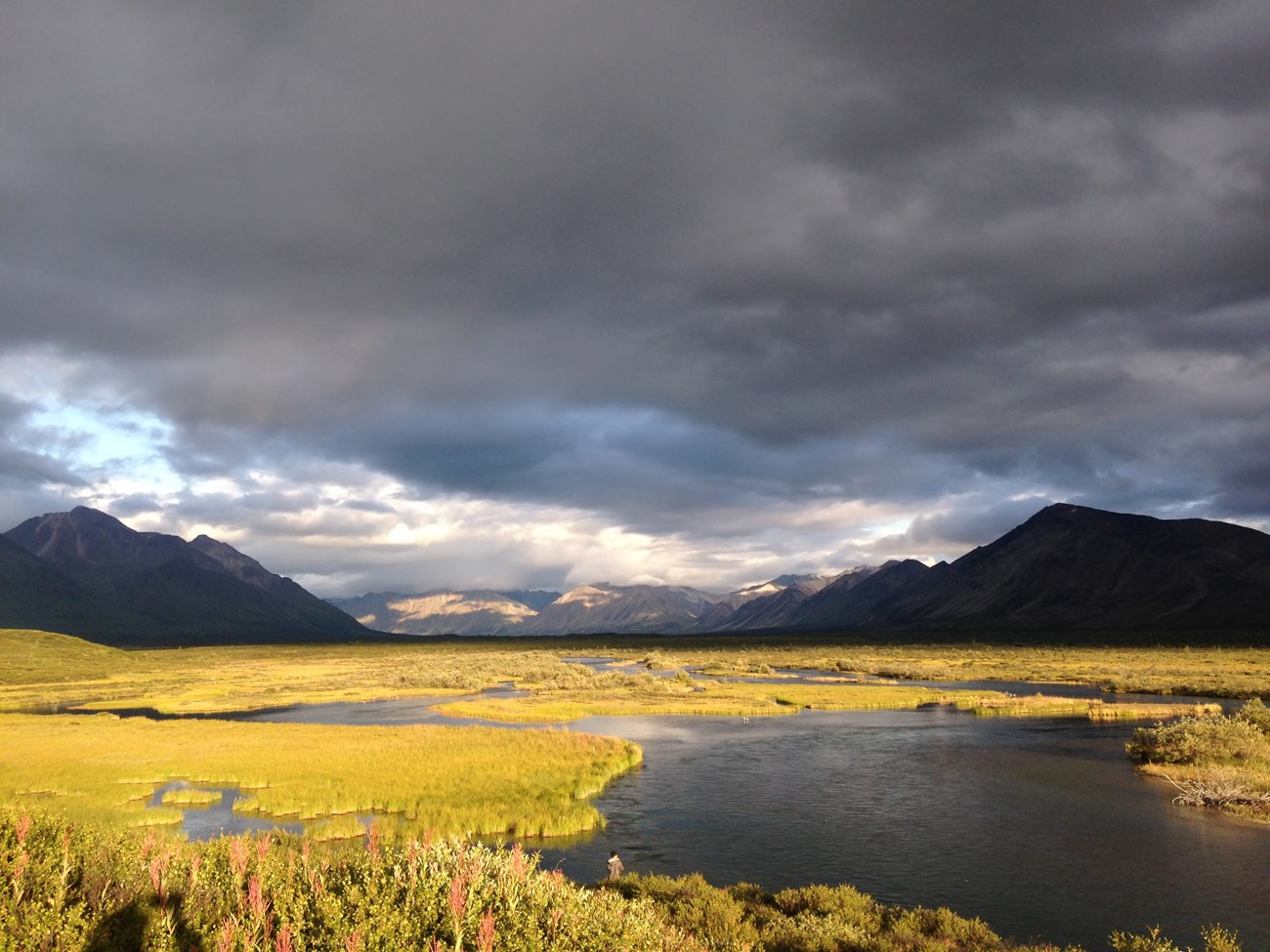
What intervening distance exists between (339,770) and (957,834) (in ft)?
104

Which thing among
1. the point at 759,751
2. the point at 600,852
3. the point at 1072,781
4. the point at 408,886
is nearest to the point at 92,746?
the point at 600,852

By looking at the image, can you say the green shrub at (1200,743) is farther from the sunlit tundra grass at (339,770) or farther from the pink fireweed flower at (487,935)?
the pink fireweed flower at (487,935)

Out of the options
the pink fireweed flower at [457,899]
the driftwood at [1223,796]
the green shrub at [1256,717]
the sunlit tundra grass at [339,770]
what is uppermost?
the pink fireweed flower at [457,899]

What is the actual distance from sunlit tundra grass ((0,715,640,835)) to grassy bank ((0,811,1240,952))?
18858mm

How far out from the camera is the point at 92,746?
5119cm

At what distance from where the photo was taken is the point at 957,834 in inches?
1252

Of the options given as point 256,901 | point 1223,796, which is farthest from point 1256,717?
point 256,901

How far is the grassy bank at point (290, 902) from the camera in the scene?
9852 mm

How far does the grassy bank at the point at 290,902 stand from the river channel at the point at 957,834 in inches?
356

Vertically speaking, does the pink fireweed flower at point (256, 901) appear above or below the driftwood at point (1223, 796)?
above

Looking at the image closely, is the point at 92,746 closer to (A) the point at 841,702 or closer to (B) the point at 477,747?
(B) the point at 477,747

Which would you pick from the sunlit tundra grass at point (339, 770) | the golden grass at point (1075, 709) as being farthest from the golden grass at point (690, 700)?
the sunlit tundra grass at point (339, 770)

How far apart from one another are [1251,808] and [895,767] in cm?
1644

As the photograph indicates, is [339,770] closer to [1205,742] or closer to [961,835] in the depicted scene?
[961,835]
